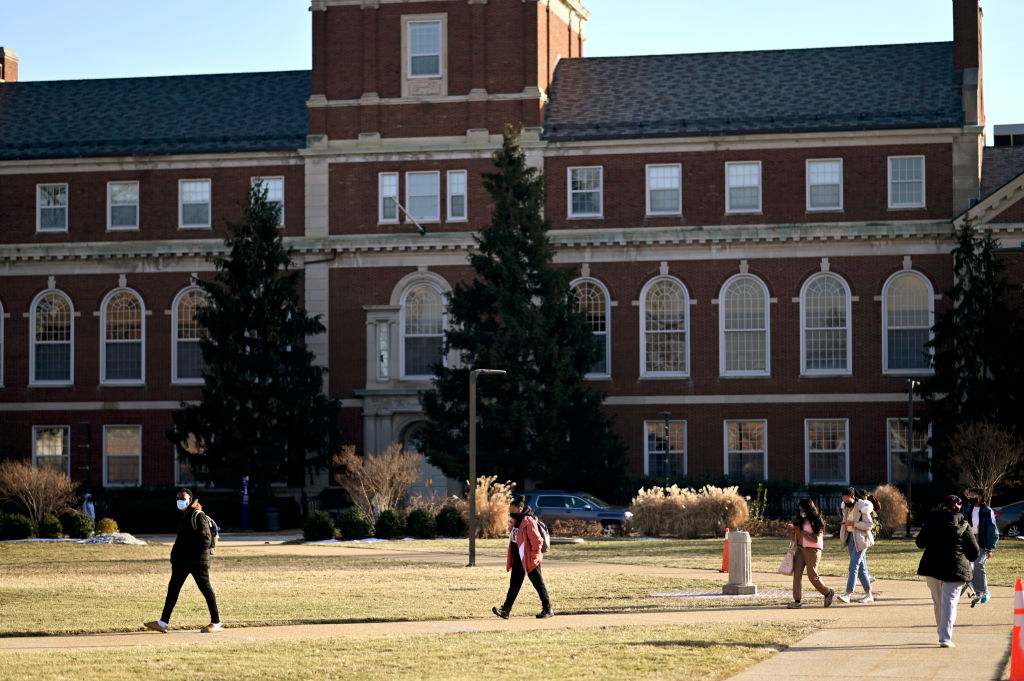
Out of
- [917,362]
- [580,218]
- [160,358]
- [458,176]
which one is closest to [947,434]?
[917,362]

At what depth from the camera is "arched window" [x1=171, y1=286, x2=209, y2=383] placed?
194 ft

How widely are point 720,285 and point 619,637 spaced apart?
36904 mm

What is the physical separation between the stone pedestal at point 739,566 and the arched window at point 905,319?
29.8m

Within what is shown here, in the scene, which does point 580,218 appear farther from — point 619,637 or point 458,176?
point 619,637

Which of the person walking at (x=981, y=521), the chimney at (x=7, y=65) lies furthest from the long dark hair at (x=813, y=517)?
the chimney at (x=7, y=65)

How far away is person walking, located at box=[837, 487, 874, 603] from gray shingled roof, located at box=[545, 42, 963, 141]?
107 ft

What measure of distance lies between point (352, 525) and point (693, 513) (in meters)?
9.00

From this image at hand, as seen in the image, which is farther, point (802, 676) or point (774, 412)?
point (774, 412)

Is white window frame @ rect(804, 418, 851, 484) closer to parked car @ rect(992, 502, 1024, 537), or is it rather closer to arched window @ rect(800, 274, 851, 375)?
arched window @ rect(800, 274, 851, 375)

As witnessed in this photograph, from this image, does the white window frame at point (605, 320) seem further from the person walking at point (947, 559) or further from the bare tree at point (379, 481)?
the person walking at point (947, 559)

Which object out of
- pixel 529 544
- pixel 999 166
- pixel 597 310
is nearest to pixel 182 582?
pixel 529 544

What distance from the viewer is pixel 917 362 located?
55188 mm

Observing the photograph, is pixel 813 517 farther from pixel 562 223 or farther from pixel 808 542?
pixel 562 223

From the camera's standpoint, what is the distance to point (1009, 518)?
44906mm
